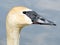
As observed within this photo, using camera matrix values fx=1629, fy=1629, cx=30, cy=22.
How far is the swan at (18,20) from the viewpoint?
133ft

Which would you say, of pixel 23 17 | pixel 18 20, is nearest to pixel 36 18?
pixel 23 17

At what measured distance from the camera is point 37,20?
40750mm

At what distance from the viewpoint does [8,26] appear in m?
40.7

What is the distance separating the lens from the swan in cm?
4056

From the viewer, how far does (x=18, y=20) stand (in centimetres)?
4066

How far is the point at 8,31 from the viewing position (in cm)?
4075

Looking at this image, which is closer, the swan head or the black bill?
the black bill

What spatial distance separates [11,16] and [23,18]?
1.04ft

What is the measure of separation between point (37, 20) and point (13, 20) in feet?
2.01

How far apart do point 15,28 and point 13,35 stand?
193 mm

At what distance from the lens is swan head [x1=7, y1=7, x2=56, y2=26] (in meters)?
40.6

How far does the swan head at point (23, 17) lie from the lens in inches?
1597

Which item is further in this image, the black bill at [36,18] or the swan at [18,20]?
the swan at [18,20]

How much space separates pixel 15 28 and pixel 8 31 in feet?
0.70
